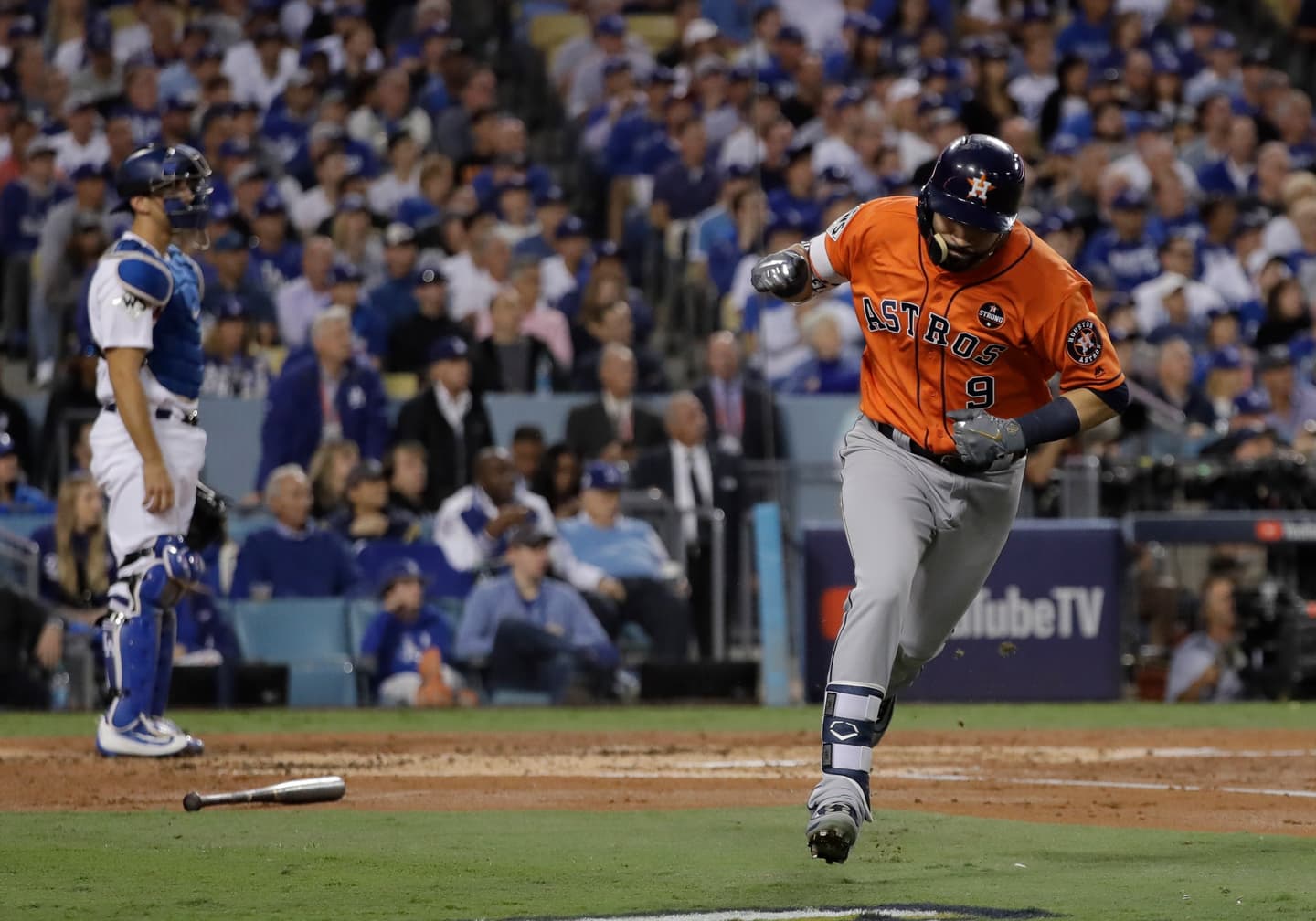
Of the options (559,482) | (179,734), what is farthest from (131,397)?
(559,482)

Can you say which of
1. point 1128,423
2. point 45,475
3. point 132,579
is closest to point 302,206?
point 45,475

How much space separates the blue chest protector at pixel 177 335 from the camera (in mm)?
7629

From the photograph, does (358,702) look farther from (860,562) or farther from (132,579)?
(860,562)

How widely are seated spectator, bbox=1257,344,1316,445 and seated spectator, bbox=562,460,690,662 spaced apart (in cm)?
437

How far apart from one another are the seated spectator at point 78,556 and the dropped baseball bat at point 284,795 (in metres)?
4.70

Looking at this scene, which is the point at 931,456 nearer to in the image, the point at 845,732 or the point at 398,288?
the point at 845,732

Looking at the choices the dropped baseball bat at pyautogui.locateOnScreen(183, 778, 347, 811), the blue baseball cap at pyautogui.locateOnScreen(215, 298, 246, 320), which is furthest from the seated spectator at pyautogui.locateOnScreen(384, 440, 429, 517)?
the dropped baseball bat at pyautogui.locateOnScreen(183, 778, 347, 811)

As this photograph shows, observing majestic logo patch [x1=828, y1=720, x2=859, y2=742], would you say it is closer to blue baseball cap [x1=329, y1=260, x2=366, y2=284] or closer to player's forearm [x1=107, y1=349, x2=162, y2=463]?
player's forearm [x1=107, y1=349, x2=162, y2=463]

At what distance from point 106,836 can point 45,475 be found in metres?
6.81

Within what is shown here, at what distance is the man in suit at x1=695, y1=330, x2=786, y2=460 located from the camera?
1246cm

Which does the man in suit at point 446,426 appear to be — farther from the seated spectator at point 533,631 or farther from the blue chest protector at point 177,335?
the blue chest protector at point 177,335

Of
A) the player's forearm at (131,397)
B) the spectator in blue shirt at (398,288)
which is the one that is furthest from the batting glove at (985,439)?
the spectator in blue shirt at (398,288)

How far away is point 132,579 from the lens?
296 inches

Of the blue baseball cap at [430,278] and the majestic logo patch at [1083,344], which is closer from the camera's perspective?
the majestic logo patch at [1083,344]
